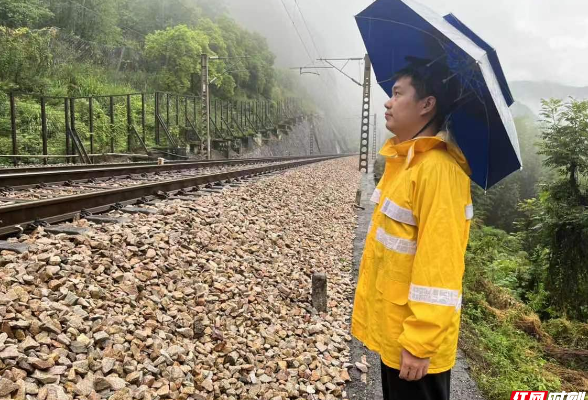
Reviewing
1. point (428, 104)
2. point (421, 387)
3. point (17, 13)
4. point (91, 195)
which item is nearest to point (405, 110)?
point (428, 104)

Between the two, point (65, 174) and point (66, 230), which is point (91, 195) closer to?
point (66, 230)

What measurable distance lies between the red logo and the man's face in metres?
2.60

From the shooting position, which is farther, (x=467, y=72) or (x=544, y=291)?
(x=544, y=291)

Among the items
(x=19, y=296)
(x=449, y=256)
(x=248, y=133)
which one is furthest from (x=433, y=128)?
Answer: (x=248, y=133)

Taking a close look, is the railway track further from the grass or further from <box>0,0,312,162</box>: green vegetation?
<box>0,0,312,162</box>: green vegetation

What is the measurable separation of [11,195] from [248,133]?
31.6 meters

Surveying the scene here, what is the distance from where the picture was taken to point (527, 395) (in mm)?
3488

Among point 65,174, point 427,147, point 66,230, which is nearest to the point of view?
point 427,147

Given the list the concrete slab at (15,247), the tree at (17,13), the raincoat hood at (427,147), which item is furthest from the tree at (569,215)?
the tree at (17,13)

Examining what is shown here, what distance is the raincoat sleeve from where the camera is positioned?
5.10ft

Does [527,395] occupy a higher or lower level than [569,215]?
lower

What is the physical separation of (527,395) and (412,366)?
2.57 m

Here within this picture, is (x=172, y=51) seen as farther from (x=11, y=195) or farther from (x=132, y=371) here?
(x=132, y=371)

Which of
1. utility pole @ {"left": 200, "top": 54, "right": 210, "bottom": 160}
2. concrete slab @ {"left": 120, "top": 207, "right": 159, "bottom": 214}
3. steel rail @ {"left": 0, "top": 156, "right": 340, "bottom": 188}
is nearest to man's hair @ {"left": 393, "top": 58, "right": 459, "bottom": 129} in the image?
concrete slab @ {"left": 120, "top": 207, "right": 159, "bottom": 214}
